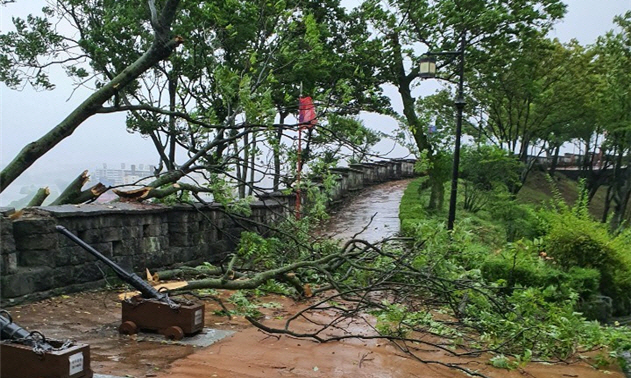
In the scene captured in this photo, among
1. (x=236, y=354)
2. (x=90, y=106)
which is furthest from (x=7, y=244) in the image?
(x=236, y=354)

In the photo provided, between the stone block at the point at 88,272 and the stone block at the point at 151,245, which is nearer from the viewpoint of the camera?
the stone block at the point at 88,272

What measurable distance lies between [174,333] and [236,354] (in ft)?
2.11

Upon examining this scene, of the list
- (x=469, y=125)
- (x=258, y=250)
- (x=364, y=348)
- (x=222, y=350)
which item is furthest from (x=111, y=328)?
(x=469, y=125)

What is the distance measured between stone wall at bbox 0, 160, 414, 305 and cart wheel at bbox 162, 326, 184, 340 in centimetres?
173

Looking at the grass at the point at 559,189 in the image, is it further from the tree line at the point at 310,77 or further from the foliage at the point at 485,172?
the foliage at the point at 485,172

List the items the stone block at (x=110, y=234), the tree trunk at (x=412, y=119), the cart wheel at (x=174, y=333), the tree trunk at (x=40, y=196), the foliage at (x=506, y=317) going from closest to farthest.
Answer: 1. the cart wheel at (x=174, y=333)
2. the foliage at (x=506, y=317)
3. the stone block at (x=110, y=234)
4. the tree trunk at (x=40, y=196)
5. the tree trunk at (x=412, y=119)

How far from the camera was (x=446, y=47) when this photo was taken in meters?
17.5

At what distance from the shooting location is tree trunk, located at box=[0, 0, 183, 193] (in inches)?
244

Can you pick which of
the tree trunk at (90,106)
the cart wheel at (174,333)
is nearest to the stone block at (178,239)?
the tree trunk at (90,106)

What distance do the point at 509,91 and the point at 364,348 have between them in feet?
63.5

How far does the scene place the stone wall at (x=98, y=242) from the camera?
5633mm

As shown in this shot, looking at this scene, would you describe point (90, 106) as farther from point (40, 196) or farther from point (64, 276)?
point (64, 276)

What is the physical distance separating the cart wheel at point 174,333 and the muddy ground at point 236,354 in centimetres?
8

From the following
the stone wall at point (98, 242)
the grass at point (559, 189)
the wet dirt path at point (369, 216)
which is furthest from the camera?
the grass at point (559, 189)
